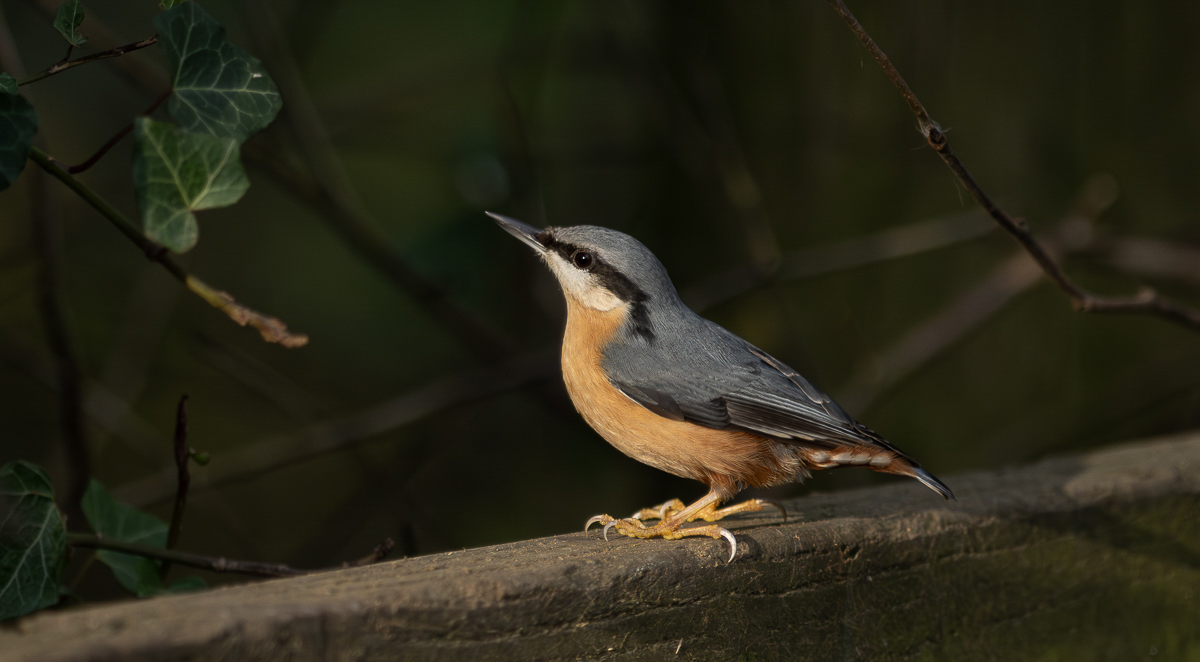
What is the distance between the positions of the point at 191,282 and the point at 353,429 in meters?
1.98

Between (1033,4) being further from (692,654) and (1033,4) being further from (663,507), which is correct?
(692,654)

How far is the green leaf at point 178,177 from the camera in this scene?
4.11ft

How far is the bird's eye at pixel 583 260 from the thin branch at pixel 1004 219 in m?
0.79

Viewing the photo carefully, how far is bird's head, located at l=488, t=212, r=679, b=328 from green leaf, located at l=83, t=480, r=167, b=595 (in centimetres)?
99

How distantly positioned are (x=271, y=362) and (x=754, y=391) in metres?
3.35

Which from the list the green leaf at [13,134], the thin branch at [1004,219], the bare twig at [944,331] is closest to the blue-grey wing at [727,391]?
the thin branch at [1004,219]

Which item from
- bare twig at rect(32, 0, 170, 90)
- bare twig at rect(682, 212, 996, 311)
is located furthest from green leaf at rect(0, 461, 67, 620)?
bare twig at rect(682, 212, 996, 311)

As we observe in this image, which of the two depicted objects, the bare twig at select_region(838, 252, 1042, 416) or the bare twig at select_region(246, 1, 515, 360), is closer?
the bare twig at select_region(246, 1, 515, 360)

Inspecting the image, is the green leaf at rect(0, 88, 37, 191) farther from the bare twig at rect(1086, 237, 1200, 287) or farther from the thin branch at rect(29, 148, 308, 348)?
the bare twig at rect(1086, 237, 1200, 287)

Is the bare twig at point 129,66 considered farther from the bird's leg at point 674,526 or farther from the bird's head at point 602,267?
the bird's leg at point 674,526

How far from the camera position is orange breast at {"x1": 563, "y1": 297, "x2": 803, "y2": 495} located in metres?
1.92

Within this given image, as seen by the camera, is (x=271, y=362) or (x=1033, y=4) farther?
(x=271, y=362)

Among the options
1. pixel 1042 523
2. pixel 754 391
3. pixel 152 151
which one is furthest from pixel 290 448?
pixel 1042 523

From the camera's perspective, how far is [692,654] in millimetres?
1406
